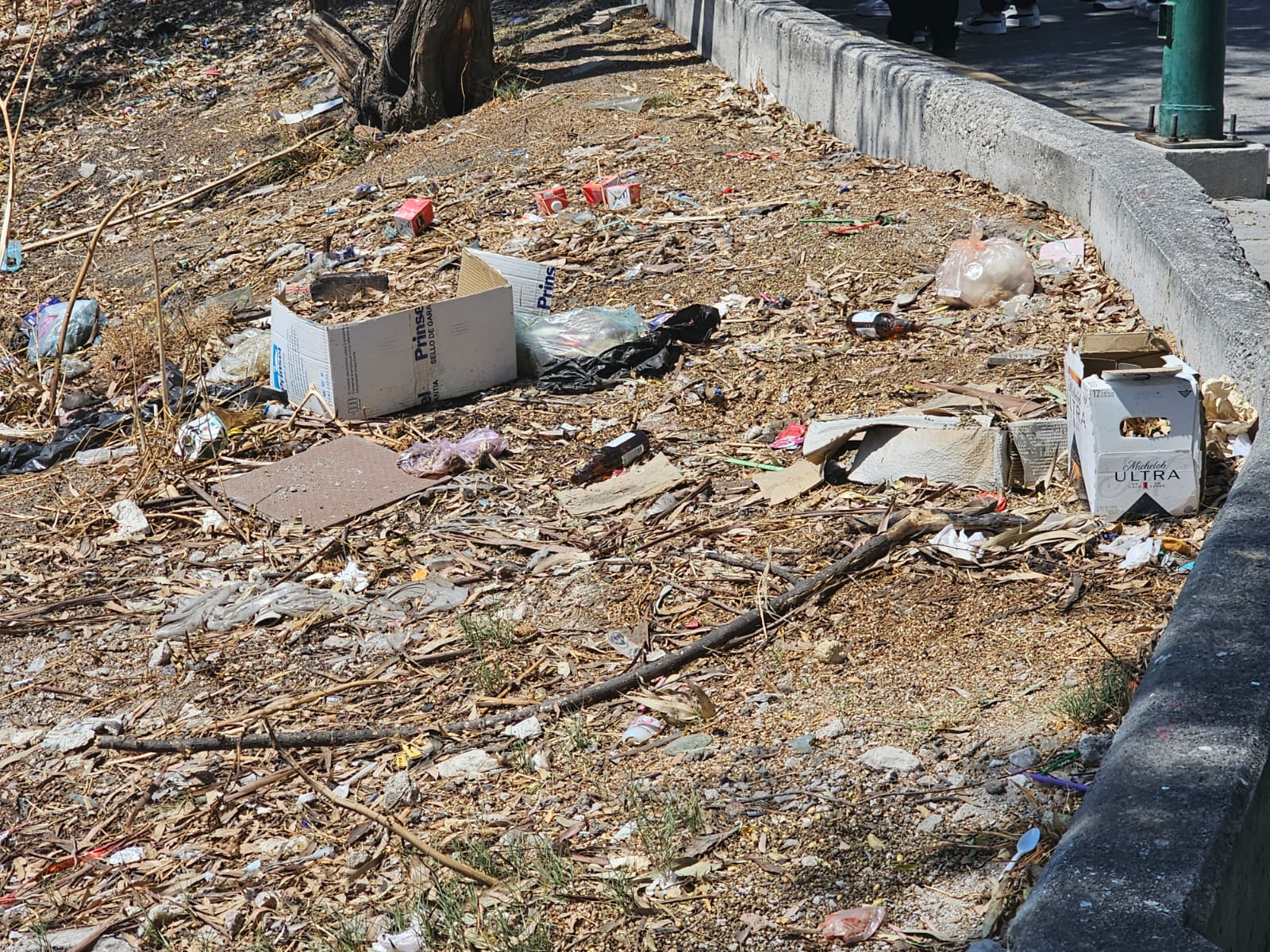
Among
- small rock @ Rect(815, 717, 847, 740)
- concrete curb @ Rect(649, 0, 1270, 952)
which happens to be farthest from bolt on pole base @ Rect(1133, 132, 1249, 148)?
small rock @ Rect(815, 717, 847, 740)

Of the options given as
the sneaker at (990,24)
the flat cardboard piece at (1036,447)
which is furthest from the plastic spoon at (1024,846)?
the sneaker at (990,24)

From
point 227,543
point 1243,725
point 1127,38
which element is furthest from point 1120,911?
point 1127,38

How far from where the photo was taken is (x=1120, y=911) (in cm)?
181

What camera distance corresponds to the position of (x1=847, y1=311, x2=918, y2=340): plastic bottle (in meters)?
5.47

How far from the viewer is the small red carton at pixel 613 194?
7625 millimetres

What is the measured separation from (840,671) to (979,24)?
10.1m

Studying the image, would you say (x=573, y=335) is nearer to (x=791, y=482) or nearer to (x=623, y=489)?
(x=623, y=489)

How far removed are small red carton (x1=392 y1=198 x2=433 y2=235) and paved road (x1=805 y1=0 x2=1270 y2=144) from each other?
4322 mm

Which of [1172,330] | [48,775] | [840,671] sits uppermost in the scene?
[1172,330]

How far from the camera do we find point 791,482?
14.3 ft

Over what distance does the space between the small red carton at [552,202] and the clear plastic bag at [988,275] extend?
2.75 m

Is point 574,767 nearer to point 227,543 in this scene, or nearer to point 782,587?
point 782,587

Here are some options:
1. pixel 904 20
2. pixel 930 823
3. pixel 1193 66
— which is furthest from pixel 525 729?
pixel 904 20

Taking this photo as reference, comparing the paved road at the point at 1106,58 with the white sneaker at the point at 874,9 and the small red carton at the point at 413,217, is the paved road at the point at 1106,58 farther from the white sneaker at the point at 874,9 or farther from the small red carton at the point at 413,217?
the small red carton at the point at 413,217
